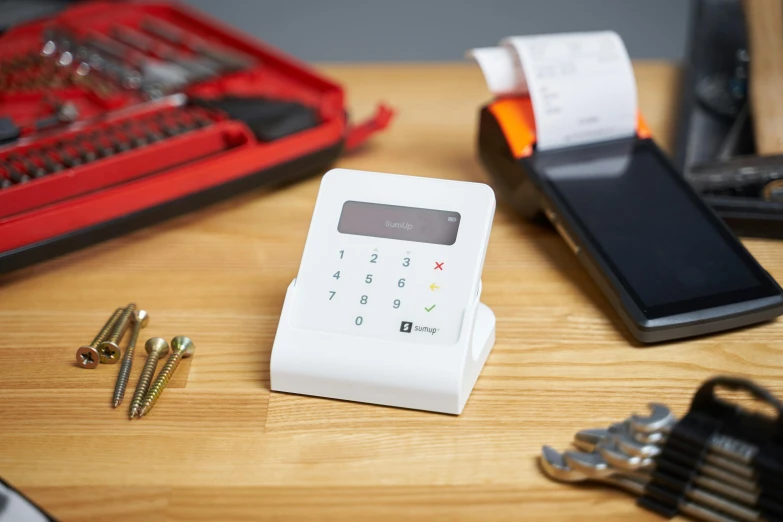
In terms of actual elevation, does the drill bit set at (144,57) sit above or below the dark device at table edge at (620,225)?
above

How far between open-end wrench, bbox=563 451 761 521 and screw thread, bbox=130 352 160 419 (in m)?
0.30

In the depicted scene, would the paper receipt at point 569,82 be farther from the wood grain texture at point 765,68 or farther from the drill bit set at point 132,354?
the drill bit set at point 132,354

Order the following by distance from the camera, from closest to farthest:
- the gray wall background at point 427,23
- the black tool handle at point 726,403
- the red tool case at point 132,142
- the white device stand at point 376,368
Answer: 1. the black tool handle at point 726,403
2. the white device stand at point 376,368
3. the red tool case at point 132,142
4. the gray wall background at point 427,23

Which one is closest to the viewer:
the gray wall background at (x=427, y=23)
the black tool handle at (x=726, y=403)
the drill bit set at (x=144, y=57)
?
the black tool handle at (x=726, y=403)

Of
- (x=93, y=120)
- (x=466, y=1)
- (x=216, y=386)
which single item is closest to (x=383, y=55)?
(x=466, y=1)

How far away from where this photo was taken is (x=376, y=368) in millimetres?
629

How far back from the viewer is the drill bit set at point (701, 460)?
0.51m

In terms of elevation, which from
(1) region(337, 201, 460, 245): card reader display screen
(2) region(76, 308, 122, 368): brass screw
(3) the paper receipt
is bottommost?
(2) region(76, 308, 122, 368): brass screw

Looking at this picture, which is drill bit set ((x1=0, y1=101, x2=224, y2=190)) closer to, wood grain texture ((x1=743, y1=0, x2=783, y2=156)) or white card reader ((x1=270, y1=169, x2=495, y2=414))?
white card reader ((x1=270, y1=169, x2=495, y2=414))

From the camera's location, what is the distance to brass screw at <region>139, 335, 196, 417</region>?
0.64 metres

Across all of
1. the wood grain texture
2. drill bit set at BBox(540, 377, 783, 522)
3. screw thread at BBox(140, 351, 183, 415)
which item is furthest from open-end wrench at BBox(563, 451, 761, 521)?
the wood grain texture

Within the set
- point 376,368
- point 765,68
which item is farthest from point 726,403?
point 765,68

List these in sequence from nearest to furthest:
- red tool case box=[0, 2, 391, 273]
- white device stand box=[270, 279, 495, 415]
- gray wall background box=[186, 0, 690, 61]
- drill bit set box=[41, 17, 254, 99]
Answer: white device stand box=[270, 279, 495, 415], red tool case box=[0, 2, 391, 273], drill bit set box=[41, 17, 254, 99], gray wall background box=[186, 0, 690, 61]

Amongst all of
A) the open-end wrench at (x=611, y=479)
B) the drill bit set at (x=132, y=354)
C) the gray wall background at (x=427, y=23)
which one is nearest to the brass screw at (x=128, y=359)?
the drill bit set at (x=132, y=354)
